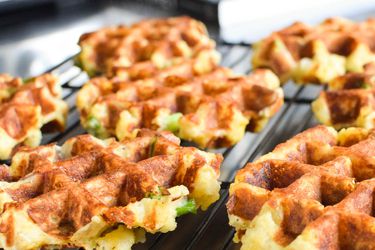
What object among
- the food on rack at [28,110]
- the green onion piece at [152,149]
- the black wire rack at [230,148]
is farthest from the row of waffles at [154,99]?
the green onion piece at [152,149]

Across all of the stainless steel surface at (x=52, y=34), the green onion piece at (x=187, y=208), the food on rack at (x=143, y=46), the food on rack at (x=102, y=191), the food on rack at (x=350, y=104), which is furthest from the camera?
the stainless steel surface at (x=52, y=34)

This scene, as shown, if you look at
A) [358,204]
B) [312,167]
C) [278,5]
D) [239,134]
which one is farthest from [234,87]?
[278,5]

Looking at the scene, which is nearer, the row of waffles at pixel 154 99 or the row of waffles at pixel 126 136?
the row of waffles at pixel 126 136

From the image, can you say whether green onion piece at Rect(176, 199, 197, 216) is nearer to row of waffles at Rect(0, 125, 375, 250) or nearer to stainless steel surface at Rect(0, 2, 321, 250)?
row of waffles at Rect(0, 125, 375, 250)

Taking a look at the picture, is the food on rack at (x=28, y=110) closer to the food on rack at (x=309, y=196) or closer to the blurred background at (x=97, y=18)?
the blurred background at (x=97, y=18)

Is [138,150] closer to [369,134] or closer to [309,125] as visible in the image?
[369,134]

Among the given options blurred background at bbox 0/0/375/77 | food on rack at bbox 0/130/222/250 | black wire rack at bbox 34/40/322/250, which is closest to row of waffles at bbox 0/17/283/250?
food on rack at bbox 0/130/222/250
